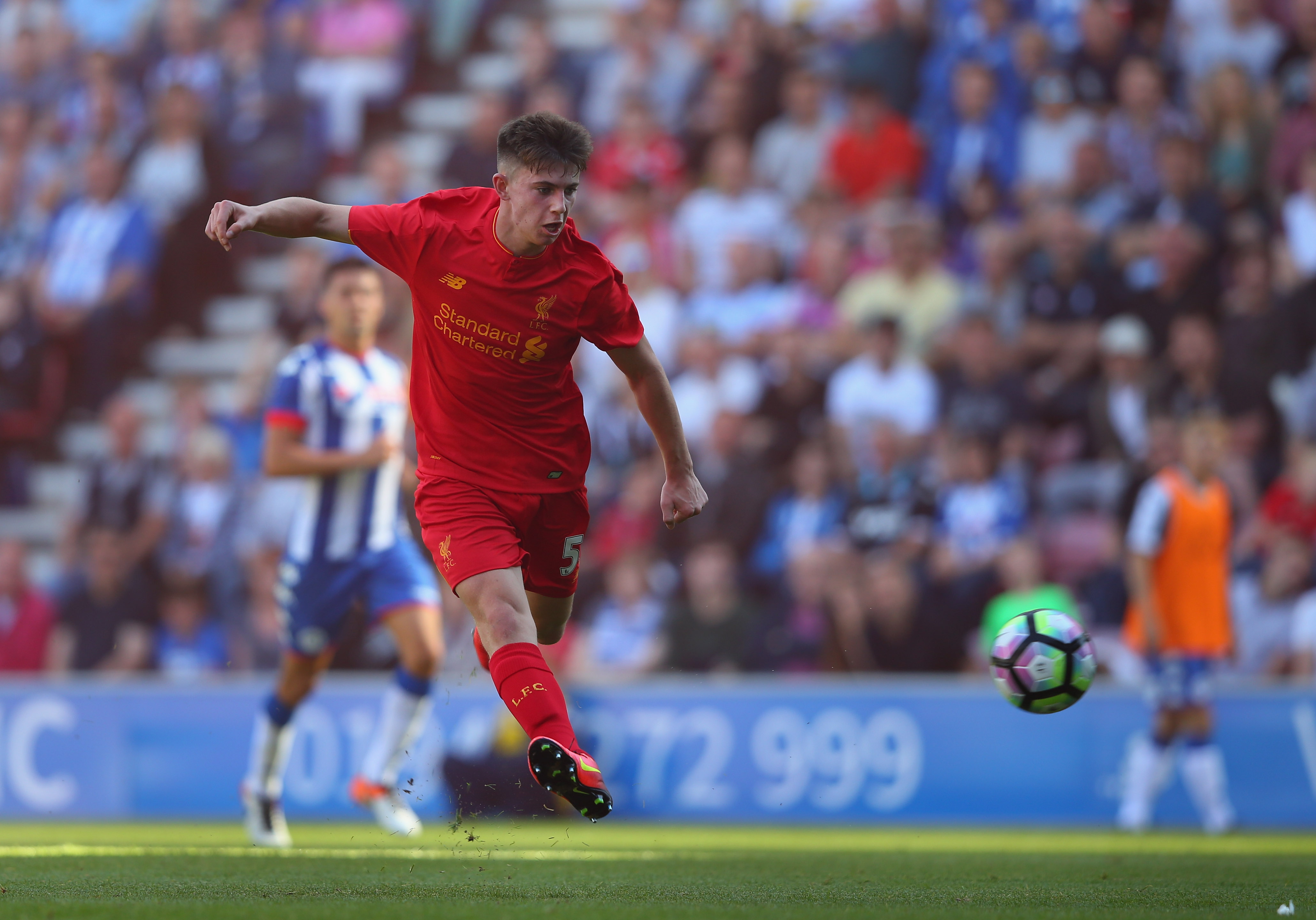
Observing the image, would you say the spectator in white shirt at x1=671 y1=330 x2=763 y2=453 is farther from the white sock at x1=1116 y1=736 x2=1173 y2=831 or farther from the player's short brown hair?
the player's short brown hair

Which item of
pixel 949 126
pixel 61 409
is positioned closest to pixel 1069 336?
pixel 949 126

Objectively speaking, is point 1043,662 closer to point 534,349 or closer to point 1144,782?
point 534,349

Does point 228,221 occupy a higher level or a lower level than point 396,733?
higher

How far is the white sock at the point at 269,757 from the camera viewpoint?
28.6 feet

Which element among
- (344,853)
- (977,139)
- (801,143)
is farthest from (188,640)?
(977,139)

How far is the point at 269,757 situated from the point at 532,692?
3.60 metres

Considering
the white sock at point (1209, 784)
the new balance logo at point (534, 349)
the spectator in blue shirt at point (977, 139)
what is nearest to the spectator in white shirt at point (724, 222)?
the spectator in blue shirt at point (977, 139)

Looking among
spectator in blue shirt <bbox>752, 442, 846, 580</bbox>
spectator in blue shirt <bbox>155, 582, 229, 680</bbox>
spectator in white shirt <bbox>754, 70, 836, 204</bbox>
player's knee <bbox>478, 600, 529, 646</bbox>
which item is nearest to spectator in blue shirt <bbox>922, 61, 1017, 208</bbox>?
spectator in white shirt <bbox>754, 70, 836, 204</bbox>

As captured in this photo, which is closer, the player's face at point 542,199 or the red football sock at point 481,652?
the player's face at point 542,199

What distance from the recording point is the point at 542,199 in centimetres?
582

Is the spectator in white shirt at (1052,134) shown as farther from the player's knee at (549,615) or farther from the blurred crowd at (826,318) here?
the player's knee at (549,615)

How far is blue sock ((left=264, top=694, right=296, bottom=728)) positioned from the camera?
28.5 feet

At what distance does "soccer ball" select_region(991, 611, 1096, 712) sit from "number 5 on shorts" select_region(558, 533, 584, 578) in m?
1.79

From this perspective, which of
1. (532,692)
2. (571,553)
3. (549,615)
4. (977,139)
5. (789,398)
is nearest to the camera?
(532,692)
